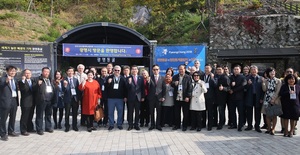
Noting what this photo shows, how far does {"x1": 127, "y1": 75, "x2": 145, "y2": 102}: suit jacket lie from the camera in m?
7.32

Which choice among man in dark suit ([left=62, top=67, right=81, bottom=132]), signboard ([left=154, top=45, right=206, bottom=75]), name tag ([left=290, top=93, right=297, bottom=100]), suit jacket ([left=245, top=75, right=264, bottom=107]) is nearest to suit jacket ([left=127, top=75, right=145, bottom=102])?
man in dark suit ([left=62, top=67, right=81, bottom=132])

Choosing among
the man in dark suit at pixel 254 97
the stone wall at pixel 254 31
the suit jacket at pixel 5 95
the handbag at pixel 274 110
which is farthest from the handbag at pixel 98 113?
the stone wall at pixel 254 31

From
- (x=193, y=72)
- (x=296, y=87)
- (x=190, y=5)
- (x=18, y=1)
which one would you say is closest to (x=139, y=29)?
(x=190, y=5)

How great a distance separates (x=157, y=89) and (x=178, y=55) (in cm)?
545

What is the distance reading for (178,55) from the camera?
12484 millimetres

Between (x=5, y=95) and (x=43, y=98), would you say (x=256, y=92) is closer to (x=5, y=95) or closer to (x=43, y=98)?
(x=43, y=98)

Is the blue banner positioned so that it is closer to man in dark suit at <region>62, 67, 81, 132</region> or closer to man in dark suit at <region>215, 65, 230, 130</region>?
man in dark suit at <region>62, 67, 81, 132</region>

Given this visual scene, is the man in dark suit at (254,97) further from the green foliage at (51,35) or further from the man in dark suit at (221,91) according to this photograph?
the green foliage at (51,35)

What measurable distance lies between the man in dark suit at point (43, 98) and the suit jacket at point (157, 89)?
2.60 m

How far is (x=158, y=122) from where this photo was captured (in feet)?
24.1

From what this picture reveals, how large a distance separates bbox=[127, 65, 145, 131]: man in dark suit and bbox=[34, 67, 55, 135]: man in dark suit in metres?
2.06

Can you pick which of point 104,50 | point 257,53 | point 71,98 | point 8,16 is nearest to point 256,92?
point 71,98

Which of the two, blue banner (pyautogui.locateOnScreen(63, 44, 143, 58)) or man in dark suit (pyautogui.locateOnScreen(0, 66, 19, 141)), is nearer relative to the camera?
man in dark suit (pyautogui.locateOnScreen(0, 66, 19, 141))

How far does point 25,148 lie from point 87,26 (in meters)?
7.92
